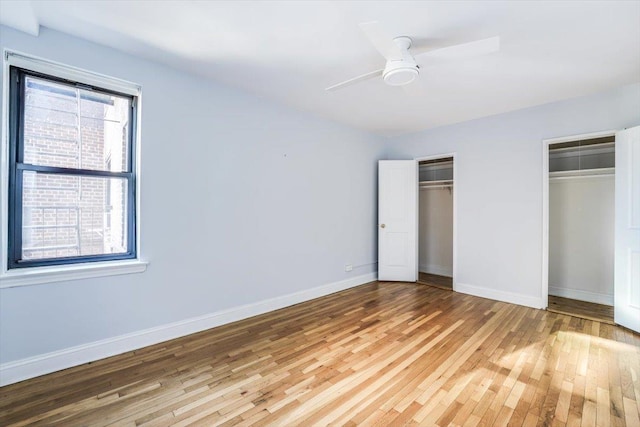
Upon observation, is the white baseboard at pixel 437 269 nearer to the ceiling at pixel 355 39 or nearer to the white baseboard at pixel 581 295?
the white baseboard at pixel 581 295

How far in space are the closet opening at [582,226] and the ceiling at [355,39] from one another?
1097 millimetres

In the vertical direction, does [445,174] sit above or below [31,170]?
above

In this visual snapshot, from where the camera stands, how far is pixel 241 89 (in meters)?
3.23

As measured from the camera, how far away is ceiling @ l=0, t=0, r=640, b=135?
6.27 ft

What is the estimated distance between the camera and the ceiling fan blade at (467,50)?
5.87 ft

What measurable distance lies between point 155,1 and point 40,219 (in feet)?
6.15

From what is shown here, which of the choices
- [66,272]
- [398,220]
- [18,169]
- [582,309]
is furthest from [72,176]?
[582,309]

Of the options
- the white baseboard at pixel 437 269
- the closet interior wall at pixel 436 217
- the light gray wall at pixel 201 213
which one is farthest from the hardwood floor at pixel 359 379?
the closet interior wall at pixel 436 217

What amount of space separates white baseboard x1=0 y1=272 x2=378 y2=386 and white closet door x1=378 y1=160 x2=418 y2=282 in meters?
1.91

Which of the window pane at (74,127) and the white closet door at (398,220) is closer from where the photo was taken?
the window pane at (74,127)

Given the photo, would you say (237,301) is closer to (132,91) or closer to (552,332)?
(132,91)

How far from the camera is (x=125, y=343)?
2486mm

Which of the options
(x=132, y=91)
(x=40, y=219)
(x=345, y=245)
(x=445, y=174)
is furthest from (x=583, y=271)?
(x=40, y=219)

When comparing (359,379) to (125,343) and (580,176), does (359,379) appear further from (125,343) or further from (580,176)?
(580,176)
